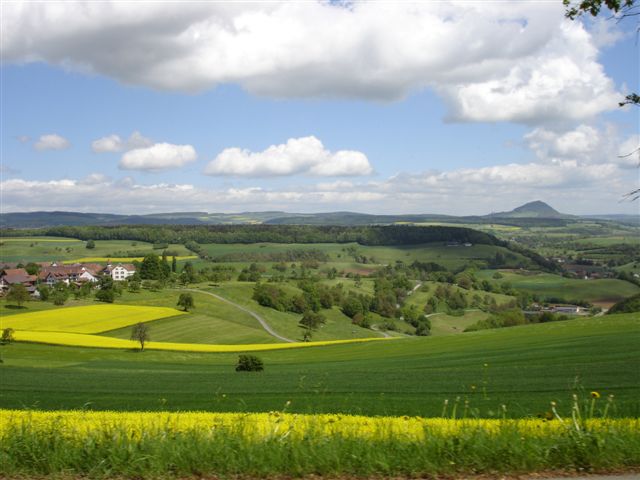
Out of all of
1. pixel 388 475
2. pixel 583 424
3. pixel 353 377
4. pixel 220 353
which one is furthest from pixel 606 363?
pixel 220 353

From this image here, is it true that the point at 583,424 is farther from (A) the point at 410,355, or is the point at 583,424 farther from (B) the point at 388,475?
(A) the point at 410,355

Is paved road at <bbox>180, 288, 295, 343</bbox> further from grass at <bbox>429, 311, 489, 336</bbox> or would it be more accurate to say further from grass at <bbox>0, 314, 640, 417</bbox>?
grass at <bbox>429, 311, 489, 336</bbox>

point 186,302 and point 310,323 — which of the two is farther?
point 310,323

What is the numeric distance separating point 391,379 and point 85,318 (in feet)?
188

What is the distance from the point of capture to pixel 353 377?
28250 millimetres

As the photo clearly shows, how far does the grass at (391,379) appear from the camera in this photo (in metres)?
17.8

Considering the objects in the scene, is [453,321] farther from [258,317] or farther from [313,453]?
[313,453]

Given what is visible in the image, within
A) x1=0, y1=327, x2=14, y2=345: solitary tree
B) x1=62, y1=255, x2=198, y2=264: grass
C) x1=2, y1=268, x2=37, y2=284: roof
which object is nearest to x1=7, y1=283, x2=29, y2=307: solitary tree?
x1=0, y1=327, x2=14, y2=345: solitary tree

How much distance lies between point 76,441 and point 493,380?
65.5ft

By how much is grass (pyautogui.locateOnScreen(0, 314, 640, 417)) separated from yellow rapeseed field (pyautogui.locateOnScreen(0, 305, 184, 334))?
16.4m

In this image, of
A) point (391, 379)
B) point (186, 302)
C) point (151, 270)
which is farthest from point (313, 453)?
point (151, 270)

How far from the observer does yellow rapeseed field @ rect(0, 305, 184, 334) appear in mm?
66125

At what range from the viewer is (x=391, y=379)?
26484mm

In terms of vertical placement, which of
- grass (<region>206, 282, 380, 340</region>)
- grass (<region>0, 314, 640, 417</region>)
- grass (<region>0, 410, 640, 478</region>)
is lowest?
grass (<region>206, 282, 380, 340</region>)
